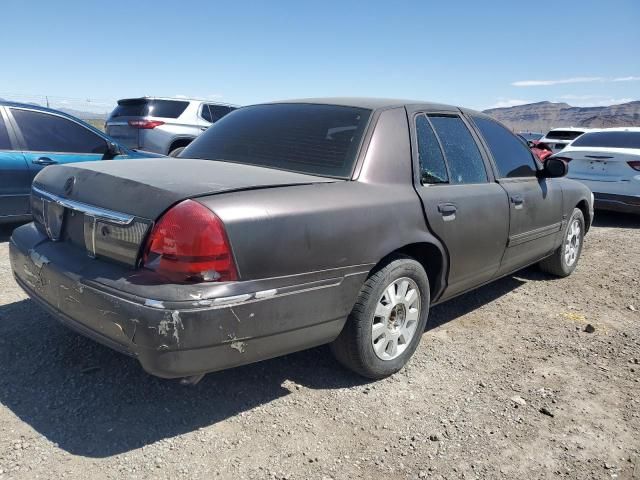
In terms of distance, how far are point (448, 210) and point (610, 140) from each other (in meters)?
7.16

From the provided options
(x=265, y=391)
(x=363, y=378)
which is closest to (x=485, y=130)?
(x=363, y=378)

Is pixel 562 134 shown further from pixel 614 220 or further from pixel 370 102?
pixel 370 102

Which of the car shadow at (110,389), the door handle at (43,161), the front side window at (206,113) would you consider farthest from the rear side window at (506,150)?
the front side window at (206,113)

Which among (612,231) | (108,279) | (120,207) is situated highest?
(120,207)

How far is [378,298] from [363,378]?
1.79 feet

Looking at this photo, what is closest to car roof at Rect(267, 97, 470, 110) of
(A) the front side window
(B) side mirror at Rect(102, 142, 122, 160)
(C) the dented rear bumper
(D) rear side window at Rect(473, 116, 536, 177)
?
(D) rear side window at Rect(473, 116, 536, 177)

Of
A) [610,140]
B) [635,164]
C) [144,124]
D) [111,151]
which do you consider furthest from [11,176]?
[610,140]

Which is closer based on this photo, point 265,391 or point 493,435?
point 493,435

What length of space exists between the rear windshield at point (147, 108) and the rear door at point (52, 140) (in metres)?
3.24

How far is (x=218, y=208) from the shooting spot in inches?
85.2

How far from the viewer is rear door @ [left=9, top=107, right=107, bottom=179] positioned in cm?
556

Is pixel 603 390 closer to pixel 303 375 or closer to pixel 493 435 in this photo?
pixel 493 435

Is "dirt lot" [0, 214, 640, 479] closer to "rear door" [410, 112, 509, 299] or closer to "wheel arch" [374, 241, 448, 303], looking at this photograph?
"wheel arch" [374, 241, 448, 303]

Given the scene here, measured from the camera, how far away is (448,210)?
320 cm
